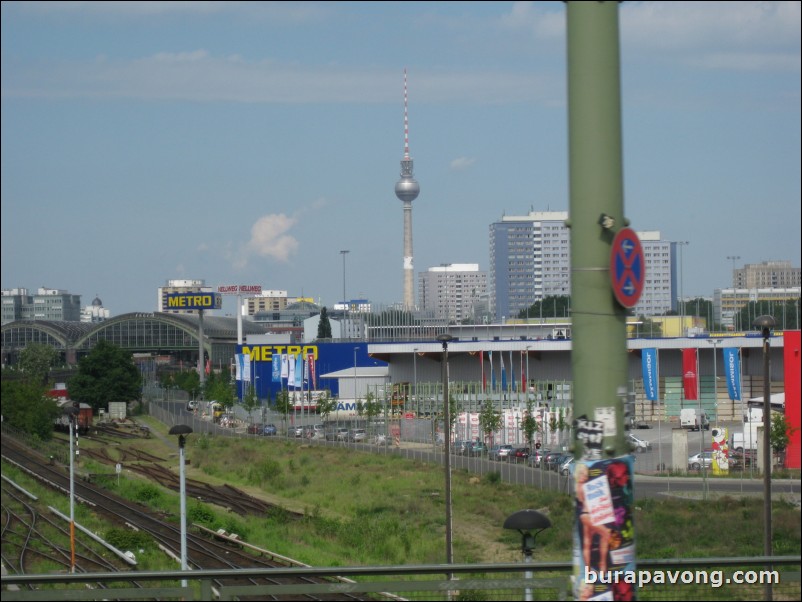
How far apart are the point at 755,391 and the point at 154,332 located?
56393 millimetres

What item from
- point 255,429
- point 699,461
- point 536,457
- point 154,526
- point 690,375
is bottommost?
point 255,429

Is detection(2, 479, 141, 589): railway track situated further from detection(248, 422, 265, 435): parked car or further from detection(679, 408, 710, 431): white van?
detection(248, 422, 265, 435): parked car

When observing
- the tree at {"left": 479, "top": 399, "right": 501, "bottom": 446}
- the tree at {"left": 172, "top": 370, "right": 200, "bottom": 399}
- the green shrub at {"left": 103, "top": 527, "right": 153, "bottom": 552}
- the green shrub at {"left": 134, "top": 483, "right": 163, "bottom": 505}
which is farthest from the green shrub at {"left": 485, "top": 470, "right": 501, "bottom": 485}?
the tree at {"left": 172, "top": 370, "right": 200, "bottom": 399}

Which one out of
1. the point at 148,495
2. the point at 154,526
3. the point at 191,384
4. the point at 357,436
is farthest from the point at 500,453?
the point at 191,384

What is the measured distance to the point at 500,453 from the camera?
111ft

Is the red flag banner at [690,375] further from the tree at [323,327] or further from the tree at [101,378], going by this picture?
the tree at [323,327]

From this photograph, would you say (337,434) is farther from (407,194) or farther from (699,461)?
(407,194)

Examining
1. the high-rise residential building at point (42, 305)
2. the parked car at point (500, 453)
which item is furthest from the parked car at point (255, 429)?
the high-rise residential building at point (42, 305)

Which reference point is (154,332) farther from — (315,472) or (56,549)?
(56,549)

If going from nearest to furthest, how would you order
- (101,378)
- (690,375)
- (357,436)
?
(690,375) → (357,436) → (101,378)

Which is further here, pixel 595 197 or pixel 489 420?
pixel 489 420

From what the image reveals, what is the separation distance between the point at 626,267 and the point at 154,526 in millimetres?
19954

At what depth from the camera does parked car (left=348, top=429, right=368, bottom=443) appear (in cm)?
4159

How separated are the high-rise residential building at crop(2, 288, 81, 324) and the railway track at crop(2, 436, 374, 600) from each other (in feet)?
311
